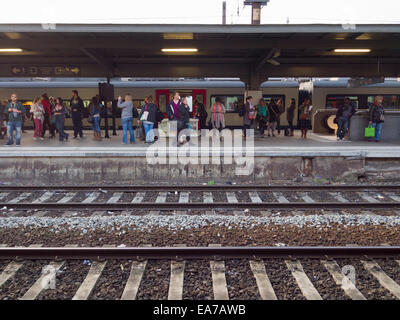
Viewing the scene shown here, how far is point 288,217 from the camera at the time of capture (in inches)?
236

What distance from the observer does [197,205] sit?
22.3ft

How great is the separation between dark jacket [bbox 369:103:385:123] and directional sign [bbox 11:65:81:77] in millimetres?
10757

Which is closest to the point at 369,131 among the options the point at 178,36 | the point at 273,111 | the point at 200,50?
the point at 273,111

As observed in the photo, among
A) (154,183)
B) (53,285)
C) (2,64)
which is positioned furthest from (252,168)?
(2,64)

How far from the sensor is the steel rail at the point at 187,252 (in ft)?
14.5

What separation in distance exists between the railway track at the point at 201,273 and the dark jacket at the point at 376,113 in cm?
835

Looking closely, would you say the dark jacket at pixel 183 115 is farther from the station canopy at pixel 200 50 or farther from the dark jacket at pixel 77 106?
the dark jacket at pixel 77 106

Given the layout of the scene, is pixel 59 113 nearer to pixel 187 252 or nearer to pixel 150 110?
pixel 150 110

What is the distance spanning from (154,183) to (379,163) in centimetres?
603

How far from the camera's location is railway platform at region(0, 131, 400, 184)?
9352mm

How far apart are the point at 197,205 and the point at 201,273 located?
8.92 ft

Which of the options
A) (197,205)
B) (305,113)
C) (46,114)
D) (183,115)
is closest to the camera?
(197,205)

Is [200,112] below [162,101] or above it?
below

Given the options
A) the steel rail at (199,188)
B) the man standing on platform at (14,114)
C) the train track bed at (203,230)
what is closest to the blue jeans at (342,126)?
the steel rail at (199,188)
